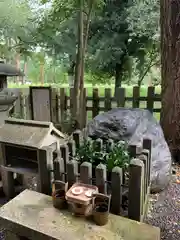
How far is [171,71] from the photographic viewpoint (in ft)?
8.31

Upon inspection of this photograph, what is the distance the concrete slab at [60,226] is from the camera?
1086 millimetres

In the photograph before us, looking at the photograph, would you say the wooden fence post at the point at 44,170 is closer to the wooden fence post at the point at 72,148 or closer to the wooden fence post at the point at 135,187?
the wooden fence post at the point at 72,148

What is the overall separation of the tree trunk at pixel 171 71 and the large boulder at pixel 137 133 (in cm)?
38

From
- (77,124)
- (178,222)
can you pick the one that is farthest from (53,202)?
(77,124)

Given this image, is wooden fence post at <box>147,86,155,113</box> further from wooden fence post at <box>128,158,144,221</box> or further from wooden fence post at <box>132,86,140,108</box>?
wooden fence post at <box>128,158,144,221</box>

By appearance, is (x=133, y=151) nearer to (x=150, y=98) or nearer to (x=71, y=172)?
(x=71, y=172)

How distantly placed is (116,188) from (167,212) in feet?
2.52

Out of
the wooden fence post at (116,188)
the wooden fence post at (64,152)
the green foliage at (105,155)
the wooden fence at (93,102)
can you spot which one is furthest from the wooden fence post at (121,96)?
the wooden fence post at (116,188)

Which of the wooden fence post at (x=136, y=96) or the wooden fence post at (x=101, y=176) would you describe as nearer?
the wooden fence post at (x=101, y=176)

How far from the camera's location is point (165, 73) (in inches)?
102

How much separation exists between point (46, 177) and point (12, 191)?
0.56 meters

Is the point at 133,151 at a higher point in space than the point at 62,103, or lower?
lower

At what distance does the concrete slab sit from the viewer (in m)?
1.09

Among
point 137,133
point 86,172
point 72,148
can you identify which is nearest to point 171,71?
point 137,133
